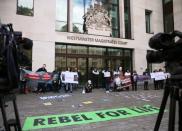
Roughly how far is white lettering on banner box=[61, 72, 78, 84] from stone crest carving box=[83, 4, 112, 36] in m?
5.26

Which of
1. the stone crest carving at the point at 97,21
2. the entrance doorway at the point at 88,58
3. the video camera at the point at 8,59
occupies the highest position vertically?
the stone crest carving at the point at 97,21

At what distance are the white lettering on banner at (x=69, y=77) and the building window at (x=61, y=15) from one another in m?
4.61

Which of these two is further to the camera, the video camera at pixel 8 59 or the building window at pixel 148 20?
the building window at pixel 148 20

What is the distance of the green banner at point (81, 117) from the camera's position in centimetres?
718

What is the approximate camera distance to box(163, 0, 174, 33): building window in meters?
25.9

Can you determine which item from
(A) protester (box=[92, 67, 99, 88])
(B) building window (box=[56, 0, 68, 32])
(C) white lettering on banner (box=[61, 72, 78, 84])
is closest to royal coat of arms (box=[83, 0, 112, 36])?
(B) building window (box=[56, 0, 68, 32])

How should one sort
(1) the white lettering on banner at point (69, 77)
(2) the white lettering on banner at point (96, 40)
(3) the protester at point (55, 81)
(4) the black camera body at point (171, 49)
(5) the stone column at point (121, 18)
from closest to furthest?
(4) the black camera body at point (171, 49)
(3) the protester at point (55, 81)
(1) the white lettering on banner at point (69, 77)
(2) the white lettering on banner at point (96, 40)
(5) the stone column at point (121, 18)

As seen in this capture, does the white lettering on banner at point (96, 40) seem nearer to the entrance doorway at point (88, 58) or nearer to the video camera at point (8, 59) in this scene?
the entrance doorway at point (88, 58)

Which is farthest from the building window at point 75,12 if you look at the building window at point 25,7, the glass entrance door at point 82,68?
the glass entrance door at point 82,68

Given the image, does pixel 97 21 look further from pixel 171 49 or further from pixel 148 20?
pixel 171 49

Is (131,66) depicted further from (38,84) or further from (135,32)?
(38,84)

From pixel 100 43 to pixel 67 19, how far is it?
3.40 metres

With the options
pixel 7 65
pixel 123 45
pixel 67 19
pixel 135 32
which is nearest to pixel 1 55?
→ pixel 7 65

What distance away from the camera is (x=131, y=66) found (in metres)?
23.6
